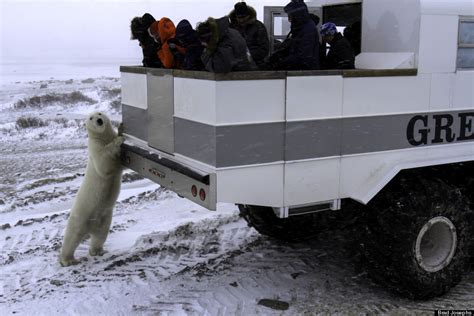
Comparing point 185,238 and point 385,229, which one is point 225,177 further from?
point 185,238

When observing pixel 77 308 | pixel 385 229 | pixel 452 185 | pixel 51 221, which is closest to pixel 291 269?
pixel 385 229

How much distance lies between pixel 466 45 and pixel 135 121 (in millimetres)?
3094

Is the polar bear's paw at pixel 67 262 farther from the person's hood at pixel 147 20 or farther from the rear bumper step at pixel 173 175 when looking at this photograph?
the person's hood at pixel 147 20

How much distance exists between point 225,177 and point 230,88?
63cm

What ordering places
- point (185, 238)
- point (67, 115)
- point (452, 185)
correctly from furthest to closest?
point (67, 115) → point (185, 238) → point (452, 185)

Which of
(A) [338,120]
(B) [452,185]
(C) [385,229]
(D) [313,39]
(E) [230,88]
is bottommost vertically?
(C) [385,229]

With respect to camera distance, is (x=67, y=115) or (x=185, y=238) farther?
(x=67, y=115)

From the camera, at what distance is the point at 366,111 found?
4.18 meters

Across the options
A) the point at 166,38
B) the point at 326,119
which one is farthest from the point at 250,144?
the point at 166,38

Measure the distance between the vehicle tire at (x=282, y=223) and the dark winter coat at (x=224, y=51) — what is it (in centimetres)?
219

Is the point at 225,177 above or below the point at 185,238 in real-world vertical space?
above

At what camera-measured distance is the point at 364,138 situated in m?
4.21

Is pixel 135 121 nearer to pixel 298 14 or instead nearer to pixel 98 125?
pixel 98 125


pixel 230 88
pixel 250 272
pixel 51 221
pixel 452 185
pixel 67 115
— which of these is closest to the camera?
pixel 230 88
